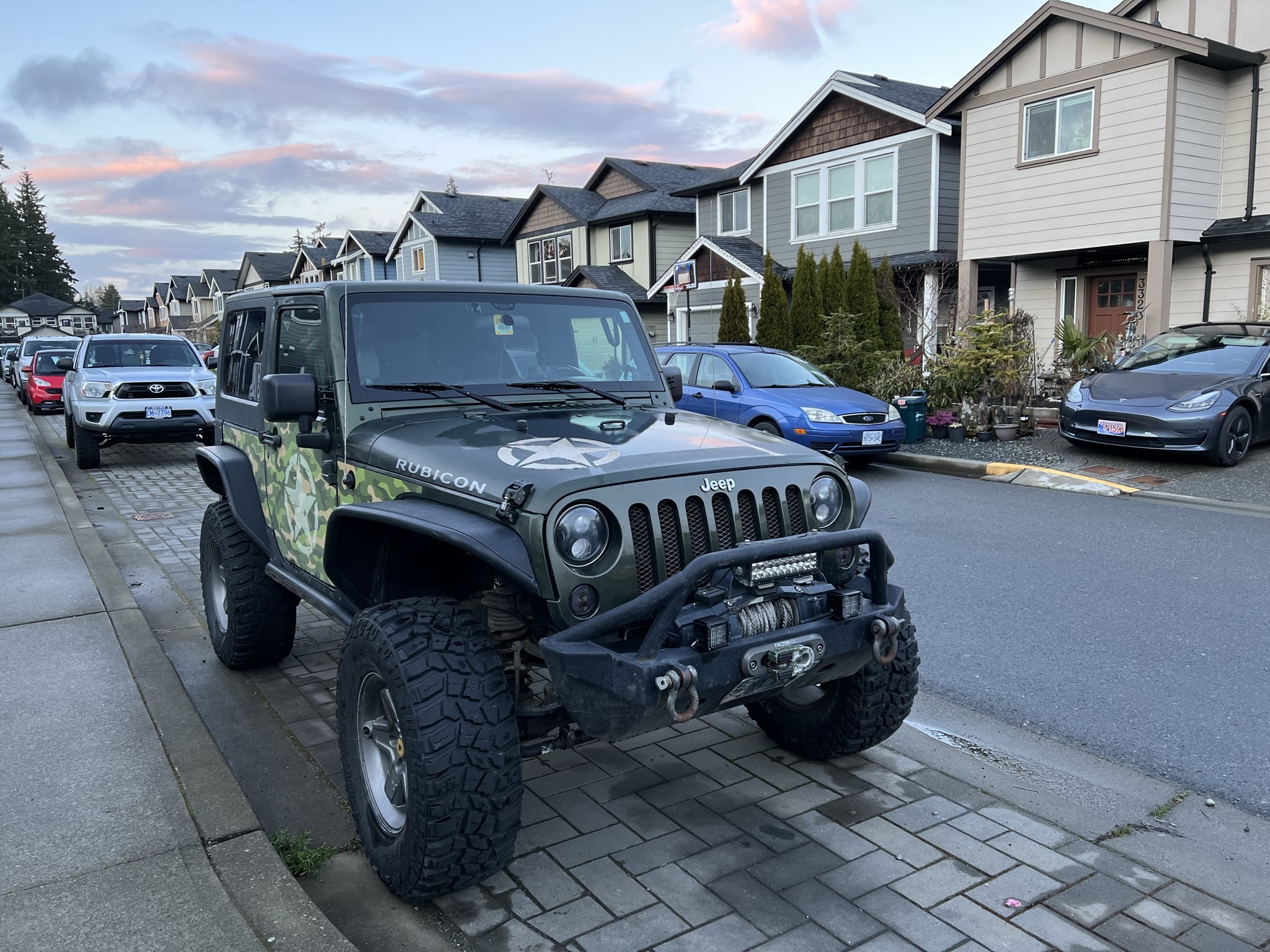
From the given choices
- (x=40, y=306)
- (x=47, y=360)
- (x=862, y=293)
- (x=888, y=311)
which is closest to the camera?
(x=862, y=293)

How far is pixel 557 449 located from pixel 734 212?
24523 millimetres

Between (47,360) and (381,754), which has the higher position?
(47,360)

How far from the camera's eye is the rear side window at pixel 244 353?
4805 millimetres

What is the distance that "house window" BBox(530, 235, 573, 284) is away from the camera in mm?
35688

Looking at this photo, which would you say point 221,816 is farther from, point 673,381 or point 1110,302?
point 1110,302

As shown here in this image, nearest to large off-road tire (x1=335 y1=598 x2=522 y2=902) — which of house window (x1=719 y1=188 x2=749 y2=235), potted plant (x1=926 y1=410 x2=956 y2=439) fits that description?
potted plant (x1=926 y1=410 x2=956 y2=439)

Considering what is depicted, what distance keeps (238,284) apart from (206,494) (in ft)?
203

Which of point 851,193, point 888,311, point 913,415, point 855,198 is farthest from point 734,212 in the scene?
point 913,415

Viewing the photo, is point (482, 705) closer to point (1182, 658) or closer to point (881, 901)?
point (881, 901)

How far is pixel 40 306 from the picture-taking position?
8925 centimetres

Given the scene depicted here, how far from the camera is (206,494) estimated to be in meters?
10.8

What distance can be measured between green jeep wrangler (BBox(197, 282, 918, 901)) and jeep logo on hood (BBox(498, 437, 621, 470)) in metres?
0.01

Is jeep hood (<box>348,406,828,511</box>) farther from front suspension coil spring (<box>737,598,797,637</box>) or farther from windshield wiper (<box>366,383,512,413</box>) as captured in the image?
front suspension coil spring (<box>737,598,797,637</box>)

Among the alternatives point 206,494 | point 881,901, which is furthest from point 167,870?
point 206,494
